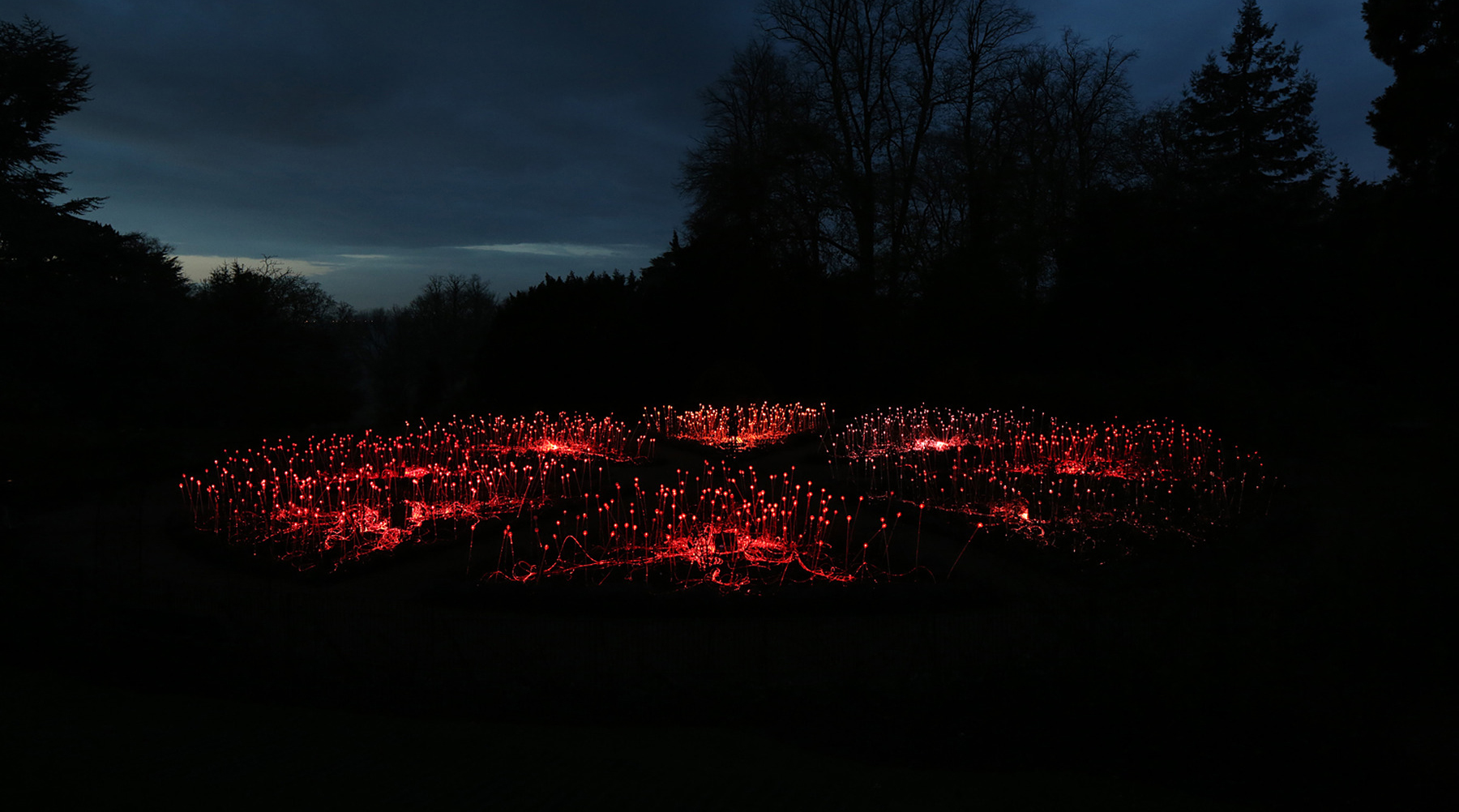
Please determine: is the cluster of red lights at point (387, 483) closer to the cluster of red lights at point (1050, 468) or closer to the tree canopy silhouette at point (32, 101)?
the cluster of red lights at point (1050, 468)

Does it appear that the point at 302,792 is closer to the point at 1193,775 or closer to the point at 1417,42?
the point at 1193,775

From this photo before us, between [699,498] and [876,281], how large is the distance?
1517 centimetres

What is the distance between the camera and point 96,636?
5.19 metres

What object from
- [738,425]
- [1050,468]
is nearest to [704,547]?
[1050,468]

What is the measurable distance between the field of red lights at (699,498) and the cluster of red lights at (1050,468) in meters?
0.04

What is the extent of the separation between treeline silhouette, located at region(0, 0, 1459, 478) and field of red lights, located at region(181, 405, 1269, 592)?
12.3 feet

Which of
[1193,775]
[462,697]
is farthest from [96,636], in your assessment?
[1193,775]

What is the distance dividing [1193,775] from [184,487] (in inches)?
440

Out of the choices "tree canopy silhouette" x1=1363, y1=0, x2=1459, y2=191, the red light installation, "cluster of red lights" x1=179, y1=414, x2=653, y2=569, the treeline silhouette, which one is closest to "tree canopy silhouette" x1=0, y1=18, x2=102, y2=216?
the treeline silhouette

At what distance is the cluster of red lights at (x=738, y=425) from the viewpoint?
52.7 feet

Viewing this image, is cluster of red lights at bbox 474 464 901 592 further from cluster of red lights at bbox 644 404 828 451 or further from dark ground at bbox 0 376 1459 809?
cluster of red lights at bbox 644 404 828 451

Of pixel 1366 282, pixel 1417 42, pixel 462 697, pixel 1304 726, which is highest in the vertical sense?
pixel 1417 42

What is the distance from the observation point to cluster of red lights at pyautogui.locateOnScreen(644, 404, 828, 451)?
16.1m

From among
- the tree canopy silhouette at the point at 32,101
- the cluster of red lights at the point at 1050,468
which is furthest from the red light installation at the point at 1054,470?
the tree canopy silhouette at the point at 32,101
